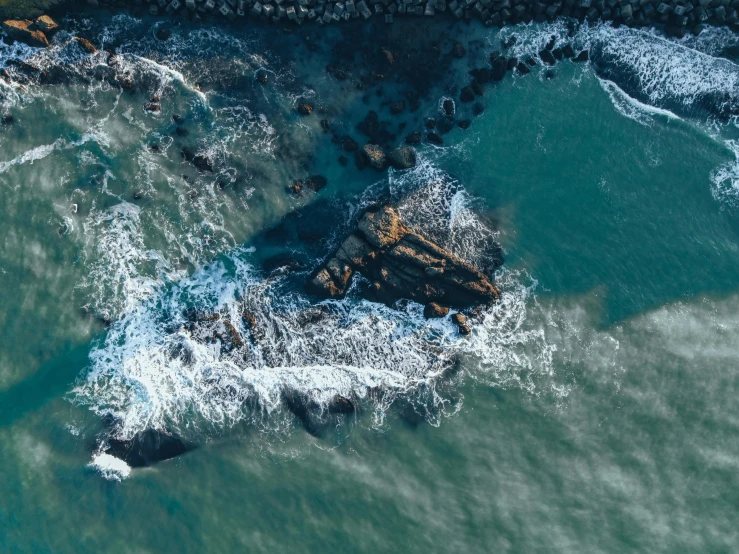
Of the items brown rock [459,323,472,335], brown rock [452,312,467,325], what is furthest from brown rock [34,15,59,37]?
brown rock [459,323,472,335]

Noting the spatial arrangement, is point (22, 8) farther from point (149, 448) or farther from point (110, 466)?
point (110, 466)

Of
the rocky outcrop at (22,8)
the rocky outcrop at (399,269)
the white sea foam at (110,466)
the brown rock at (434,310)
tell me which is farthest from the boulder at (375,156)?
the white sea foam at (110,466)

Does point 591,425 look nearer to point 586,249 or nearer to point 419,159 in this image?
point 586,249

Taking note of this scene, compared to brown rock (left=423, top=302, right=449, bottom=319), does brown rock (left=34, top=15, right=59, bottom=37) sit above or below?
above

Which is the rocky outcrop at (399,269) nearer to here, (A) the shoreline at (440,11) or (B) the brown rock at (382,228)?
(B) the brown rock at (382,228)

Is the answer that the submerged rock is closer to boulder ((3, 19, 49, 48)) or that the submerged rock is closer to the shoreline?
boulder ((3, 19, 49, 48))

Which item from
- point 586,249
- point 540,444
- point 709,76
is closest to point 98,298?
point 540,444

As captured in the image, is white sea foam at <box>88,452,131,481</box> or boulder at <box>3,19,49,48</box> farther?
boulder at <box>3,19,49,48</box>
